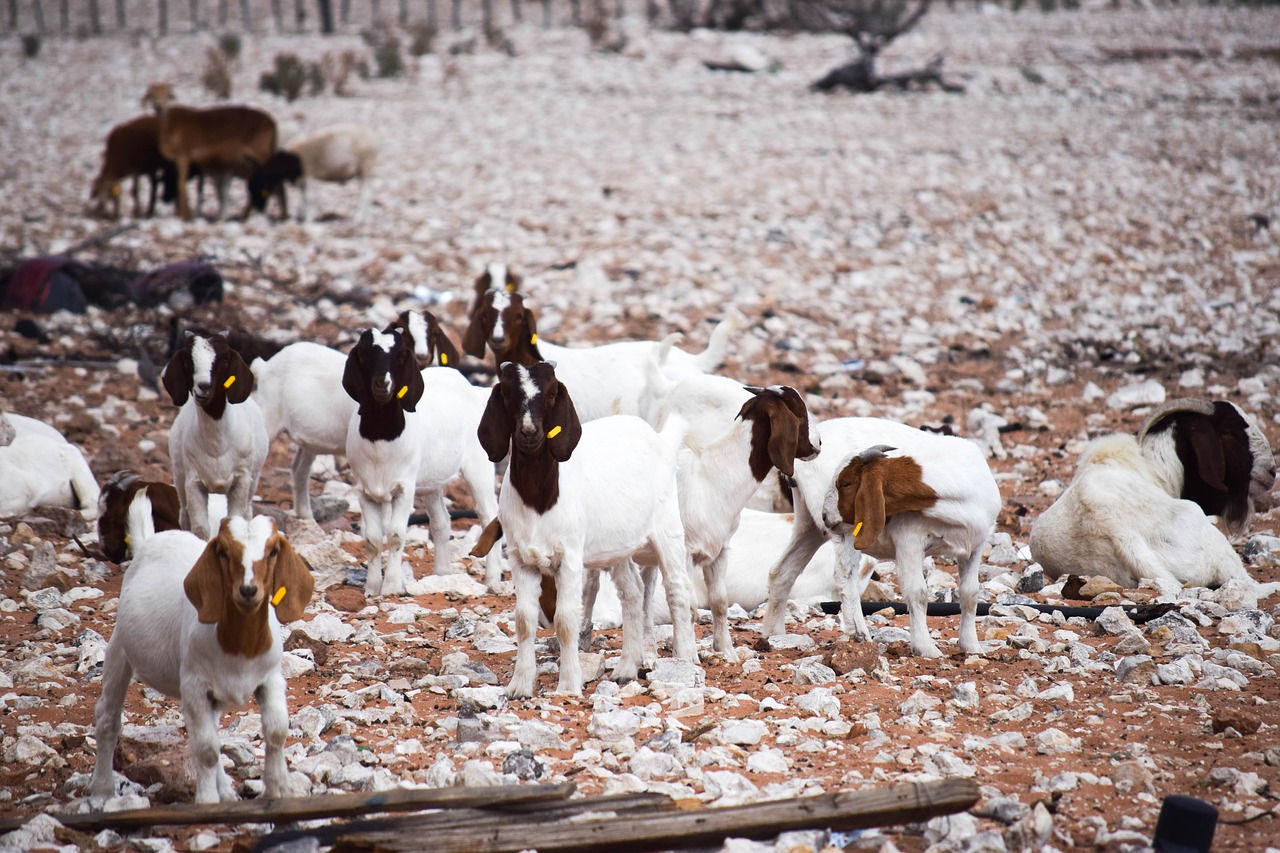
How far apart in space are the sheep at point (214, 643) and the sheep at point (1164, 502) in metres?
4.70

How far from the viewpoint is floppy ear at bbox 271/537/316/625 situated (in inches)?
171

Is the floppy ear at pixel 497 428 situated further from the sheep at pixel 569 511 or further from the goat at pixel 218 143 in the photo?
the goat at pixel 218 143

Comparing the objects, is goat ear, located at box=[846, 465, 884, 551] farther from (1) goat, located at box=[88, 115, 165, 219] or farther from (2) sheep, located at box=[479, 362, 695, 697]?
(1) goat, located at box=[88, 115, 165, 219]

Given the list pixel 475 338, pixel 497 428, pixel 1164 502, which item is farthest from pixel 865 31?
pixel 497 428

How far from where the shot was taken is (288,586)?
14.4 feet

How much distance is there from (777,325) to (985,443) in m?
3.30

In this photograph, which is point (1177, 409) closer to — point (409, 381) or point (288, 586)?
point (409, 381)

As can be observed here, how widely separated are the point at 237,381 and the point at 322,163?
12450 mm

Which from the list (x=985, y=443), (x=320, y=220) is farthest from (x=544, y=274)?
(x=985, y=443)

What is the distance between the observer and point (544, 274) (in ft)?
49.0

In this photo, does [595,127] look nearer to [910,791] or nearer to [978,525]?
[978,525]

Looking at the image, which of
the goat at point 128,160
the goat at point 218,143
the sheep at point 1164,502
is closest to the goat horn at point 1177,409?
the sheep at point 1164,502

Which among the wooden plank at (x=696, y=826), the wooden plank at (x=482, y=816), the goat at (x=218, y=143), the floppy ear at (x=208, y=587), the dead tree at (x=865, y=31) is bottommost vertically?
the wooden plank at (x=482, y=816)

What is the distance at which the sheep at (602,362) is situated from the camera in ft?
27.4
